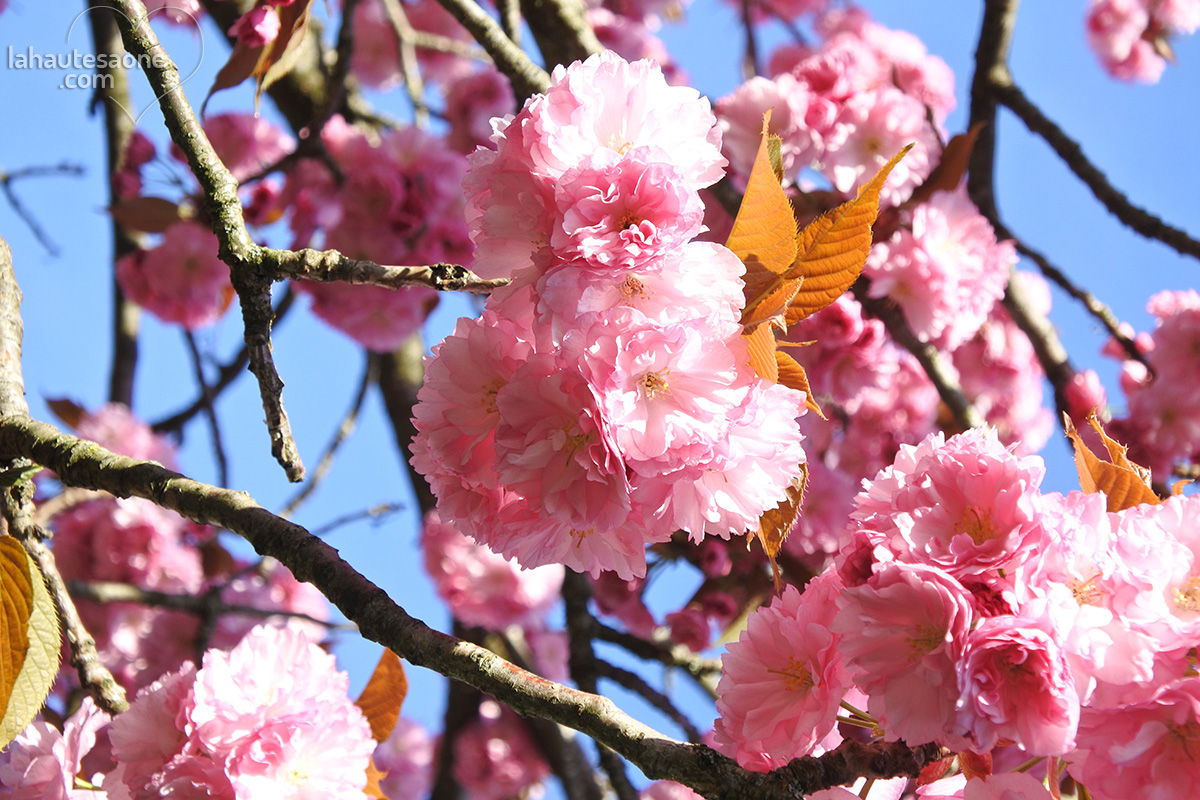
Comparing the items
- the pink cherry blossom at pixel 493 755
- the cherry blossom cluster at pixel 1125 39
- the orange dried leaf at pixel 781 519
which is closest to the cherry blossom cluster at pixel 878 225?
the orange dried leaf at pixel 781 519

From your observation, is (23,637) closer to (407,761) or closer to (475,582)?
(475,582)

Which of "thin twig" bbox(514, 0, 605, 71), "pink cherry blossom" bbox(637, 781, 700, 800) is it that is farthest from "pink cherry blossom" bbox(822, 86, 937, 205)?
"pink cherry blossom" bbox(637, 781, 700, 800)

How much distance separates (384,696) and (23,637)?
0.37 m

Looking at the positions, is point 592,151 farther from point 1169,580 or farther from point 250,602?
point 250,602

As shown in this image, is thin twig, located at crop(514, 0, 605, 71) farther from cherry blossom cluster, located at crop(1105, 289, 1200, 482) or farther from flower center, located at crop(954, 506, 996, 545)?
cherry blossom cluster, located at crop(1105, 289, 1200, 482)

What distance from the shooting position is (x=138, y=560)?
260cm

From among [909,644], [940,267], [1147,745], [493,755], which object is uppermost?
[940,267]

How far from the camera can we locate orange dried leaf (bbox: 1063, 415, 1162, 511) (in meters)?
0.79

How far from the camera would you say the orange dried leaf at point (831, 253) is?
2.46 feet

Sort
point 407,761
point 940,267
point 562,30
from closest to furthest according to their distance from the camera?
point 562,30 < point 940,267 < point 407,761

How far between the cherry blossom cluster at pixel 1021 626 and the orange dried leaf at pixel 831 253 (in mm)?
160

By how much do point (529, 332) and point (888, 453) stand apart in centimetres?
222

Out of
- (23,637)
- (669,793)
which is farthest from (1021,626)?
(669,793)

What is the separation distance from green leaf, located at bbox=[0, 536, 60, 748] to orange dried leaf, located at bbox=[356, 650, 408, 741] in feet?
1.06
